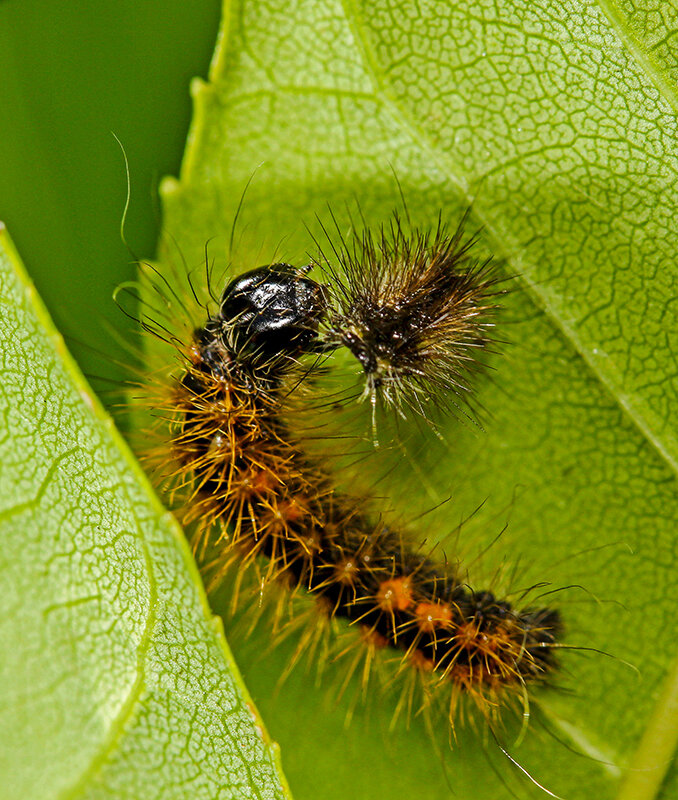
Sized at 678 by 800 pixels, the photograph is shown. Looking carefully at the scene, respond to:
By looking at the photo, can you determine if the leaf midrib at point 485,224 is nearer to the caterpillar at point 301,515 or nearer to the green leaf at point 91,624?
the caterpillar at point 301,515

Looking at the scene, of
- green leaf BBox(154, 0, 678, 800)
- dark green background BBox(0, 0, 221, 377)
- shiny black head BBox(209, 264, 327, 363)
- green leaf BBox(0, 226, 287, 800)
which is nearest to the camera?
green leaf BBox(0, 226, 287, 800)

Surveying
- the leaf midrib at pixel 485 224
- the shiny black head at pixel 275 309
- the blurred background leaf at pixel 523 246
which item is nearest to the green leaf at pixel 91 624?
the blurred background leaf at pixel 523 246

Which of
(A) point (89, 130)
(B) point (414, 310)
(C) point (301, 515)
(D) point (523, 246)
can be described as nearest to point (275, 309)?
(B) point (414, 310)

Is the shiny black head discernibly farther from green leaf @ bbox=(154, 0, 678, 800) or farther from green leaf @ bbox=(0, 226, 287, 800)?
green leaf @ bbox=(0, 226, 287, 800)

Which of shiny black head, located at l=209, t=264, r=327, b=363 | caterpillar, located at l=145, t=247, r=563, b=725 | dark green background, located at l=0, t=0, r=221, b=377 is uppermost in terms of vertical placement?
dark green background, located at l=0, t=0, r=221, b=377

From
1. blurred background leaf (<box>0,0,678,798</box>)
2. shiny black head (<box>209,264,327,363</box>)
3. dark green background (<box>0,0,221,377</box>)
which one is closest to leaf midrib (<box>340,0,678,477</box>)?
blurred background leaf (<box>0,0,678,798</box>)

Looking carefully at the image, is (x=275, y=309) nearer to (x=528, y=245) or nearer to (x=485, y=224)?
(x=485, y=224)

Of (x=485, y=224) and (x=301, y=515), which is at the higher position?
(x=485, y=224)

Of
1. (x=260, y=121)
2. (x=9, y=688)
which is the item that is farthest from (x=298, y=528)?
(x=260, y=121)
